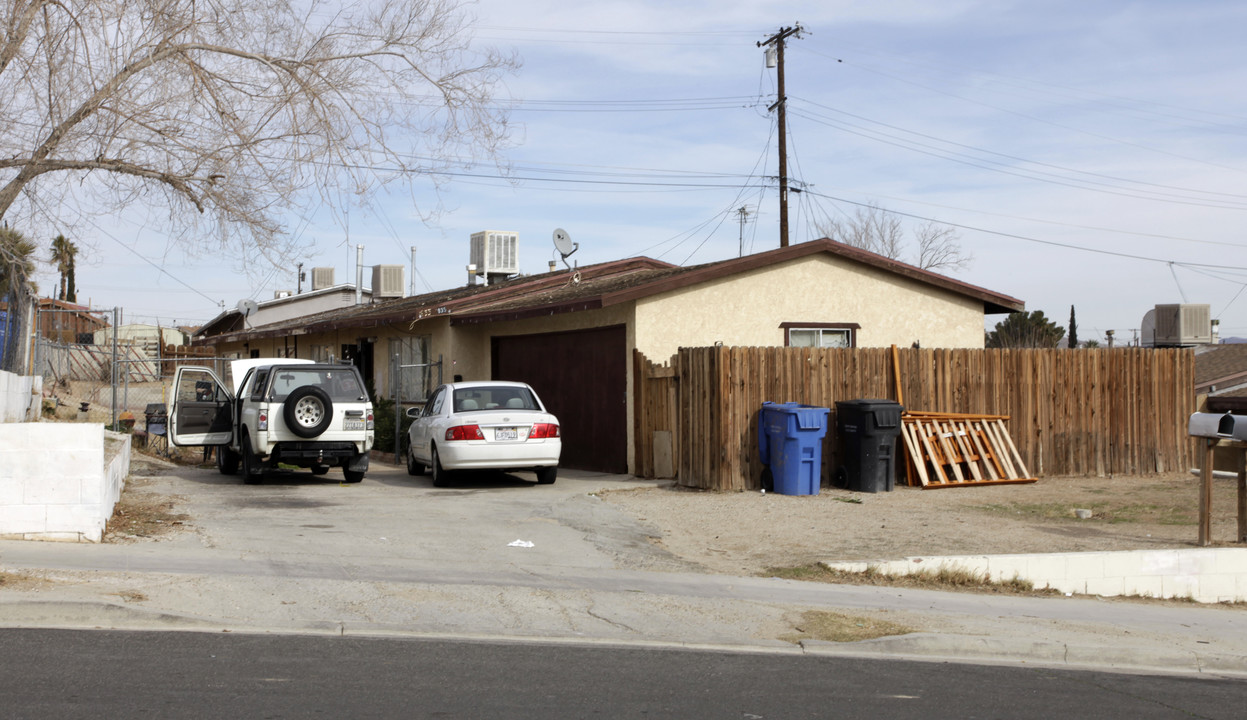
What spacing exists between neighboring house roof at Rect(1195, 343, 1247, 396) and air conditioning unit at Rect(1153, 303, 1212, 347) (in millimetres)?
5591

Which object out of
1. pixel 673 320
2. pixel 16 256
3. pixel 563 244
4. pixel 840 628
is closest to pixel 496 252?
pixel 563 244

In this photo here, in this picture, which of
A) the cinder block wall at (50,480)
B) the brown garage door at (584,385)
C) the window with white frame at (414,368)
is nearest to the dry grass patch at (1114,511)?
the brown garage door at (584,385)

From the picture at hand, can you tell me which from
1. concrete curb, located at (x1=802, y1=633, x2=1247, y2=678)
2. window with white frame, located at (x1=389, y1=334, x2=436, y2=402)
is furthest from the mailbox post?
window with white frame, located at (x1=389, y1=334, x2=436, y2=402)

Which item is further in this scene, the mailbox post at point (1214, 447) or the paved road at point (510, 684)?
the mailbox post at point (1214, 447)

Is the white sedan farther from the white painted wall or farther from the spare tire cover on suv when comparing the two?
the white painted wall

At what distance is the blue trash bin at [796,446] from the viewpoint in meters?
15.0

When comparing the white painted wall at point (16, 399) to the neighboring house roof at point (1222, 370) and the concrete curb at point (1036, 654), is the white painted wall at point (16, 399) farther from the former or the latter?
the neighboring house roof at point (1222, 370)

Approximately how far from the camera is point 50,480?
10.1 m

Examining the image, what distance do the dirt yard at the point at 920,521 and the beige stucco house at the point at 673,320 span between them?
9.76 ft

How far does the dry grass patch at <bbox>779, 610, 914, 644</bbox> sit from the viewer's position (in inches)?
309

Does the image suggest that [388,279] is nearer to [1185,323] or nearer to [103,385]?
[103,385]

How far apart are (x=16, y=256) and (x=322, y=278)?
3600cm

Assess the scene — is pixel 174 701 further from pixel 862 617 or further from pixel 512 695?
pixel 862 617

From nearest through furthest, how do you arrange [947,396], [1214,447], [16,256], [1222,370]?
[1214,447]
[16,256]
[947,396]
[1222,370]
